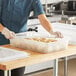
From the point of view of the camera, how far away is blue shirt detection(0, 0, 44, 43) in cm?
226

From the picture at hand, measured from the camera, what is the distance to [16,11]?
228cm

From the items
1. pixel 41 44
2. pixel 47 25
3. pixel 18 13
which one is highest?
pixel 18 13

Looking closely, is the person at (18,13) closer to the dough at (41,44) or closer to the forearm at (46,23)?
the forearm at (46,23)

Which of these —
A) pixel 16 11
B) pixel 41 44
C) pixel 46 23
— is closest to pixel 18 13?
pixel 16 11

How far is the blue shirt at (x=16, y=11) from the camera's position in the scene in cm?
226

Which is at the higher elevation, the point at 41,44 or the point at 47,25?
the point at 47,25

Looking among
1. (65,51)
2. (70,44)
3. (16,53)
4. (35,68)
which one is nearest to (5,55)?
(16,53)

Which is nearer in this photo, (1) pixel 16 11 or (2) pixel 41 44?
(2) pixel 41 44

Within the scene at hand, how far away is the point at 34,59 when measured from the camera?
1.68m

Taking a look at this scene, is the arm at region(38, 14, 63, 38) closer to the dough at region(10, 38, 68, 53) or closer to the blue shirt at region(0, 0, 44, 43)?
the blue shirt at region(0, 0, 44, 43)

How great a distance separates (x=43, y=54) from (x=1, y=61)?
1.11 ft

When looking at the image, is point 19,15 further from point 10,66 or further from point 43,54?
point 10,66

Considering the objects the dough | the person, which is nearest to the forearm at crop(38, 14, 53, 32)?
the person

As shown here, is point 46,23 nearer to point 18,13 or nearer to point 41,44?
point 18,13
